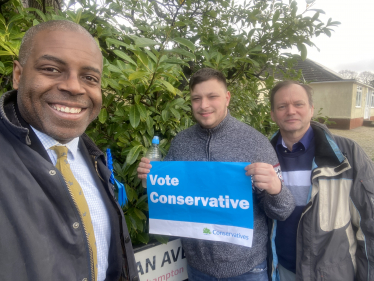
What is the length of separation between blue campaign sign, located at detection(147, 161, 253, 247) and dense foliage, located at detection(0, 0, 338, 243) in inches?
7.4

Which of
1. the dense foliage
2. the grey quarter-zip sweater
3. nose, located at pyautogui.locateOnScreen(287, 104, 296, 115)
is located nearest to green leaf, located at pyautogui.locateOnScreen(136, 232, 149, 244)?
the dense foliage

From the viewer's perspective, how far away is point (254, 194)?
1.80m

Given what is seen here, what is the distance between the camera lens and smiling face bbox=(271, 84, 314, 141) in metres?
1.88

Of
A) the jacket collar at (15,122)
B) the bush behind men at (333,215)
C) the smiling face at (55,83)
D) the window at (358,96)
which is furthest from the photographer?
the window at (358,96)

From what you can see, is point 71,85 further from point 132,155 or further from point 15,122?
point 132,155

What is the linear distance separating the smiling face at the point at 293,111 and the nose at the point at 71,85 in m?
1.50

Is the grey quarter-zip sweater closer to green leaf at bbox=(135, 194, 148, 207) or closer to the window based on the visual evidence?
green leaf at bbox=(135, 194, 148, 207)

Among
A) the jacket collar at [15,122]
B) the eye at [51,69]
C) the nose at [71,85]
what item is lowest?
the jacket collar at [15,122]

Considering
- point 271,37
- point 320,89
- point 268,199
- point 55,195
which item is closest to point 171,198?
point 268,199

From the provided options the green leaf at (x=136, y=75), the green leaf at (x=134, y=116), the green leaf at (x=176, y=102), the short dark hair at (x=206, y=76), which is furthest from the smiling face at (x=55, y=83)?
the short dark hair at (x=206, y=76)

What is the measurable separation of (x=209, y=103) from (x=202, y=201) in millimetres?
747

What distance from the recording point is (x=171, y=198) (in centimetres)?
184

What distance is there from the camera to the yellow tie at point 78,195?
117cm

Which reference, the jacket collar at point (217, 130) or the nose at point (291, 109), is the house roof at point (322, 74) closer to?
the nose at point (291, 109)
